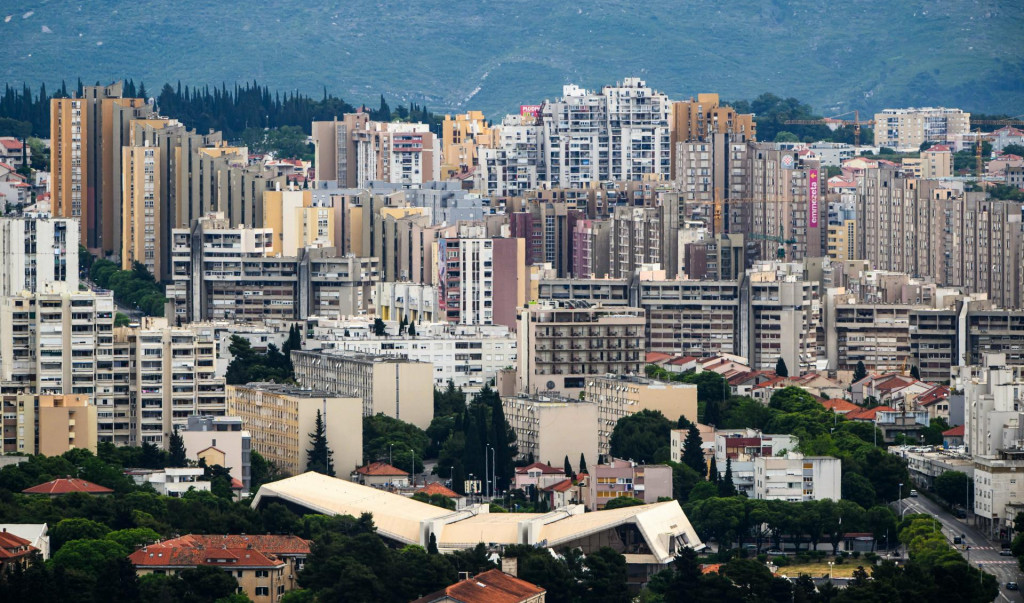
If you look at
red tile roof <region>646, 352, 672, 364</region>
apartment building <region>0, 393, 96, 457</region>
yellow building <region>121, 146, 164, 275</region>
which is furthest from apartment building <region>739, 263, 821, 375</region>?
apartment building <region>0, 393, 96, 457</region>

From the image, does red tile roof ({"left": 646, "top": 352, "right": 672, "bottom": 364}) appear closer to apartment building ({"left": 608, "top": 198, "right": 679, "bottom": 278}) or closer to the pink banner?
apartment building ({"left": 608, "top": 198, "right": 679, "bottom": 278})

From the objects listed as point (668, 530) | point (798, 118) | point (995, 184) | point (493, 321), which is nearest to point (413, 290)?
point (493, 321)

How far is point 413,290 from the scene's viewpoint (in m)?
106

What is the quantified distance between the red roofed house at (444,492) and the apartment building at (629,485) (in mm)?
3041

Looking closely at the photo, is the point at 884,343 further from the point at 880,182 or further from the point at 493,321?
the point at 880,182

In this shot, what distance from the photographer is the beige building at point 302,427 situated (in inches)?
3135

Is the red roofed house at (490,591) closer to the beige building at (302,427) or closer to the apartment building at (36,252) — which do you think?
the beige building at (302,427)

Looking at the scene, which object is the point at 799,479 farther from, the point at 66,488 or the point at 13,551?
the point at 13,551

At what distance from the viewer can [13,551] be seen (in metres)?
61.4

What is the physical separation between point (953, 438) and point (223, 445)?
20.4 meters

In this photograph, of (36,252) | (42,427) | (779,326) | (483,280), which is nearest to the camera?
(42,427)

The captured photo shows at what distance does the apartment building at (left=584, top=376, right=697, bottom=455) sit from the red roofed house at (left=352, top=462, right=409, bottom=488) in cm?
701

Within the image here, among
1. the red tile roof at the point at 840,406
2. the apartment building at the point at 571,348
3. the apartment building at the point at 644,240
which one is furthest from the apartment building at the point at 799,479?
the apartment building at the point at 644,240

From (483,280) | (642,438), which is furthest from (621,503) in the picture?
(483,280)
